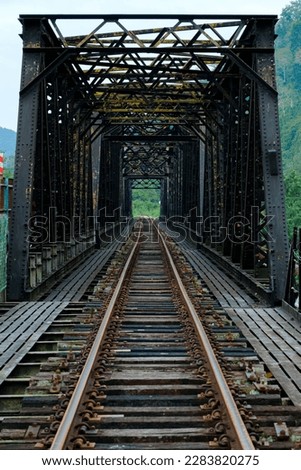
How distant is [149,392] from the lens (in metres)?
5.37

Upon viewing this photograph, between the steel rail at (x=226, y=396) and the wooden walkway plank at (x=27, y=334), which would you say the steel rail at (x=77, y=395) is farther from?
the steel rail at (x=226, y=396)

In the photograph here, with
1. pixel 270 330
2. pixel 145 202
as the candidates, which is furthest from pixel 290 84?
pixel 270 330

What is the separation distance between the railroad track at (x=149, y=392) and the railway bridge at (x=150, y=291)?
16 millimetres

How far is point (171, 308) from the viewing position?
31.9 ft

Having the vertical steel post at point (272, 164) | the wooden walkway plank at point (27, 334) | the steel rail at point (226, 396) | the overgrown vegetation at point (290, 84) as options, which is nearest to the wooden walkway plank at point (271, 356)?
the steel rail at point (226, 396)

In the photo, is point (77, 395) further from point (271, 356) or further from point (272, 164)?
point (272, 164)

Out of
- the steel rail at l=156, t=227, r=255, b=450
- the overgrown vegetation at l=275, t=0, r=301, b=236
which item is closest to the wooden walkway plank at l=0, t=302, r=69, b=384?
the steel rail at l=156, t=227, r=255, b=450

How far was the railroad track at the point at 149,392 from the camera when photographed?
432cm

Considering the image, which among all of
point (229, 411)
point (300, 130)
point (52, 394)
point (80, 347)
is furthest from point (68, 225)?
point (300, 130)

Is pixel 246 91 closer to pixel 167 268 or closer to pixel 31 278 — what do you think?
pixel 167 268

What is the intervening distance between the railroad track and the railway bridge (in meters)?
0.02

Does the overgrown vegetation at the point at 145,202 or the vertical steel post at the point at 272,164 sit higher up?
the overgrown vegetation at the point at 145,202

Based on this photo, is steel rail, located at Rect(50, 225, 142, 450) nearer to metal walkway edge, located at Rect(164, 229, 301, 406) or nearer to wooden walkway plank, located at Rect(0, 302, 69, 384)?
wooden walkway plank, located at Rect(0, 302, 69, 384)

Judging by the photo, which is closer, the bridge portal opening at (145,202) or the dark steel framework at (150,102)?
the dark steel framework at (150,102)
